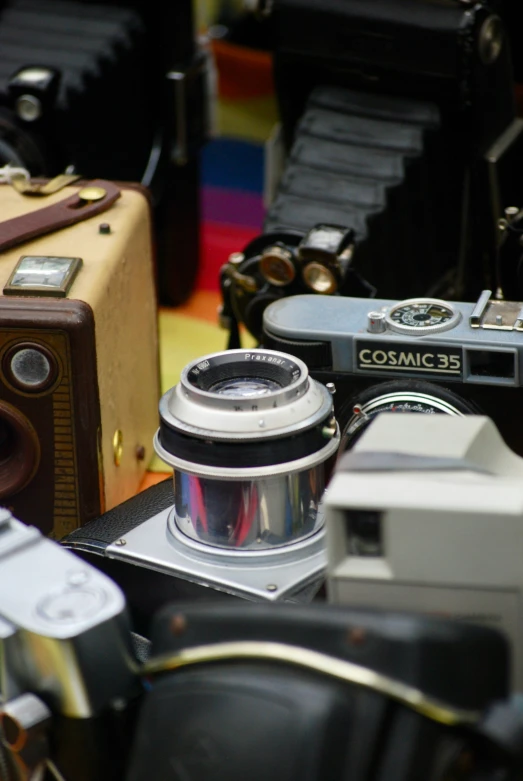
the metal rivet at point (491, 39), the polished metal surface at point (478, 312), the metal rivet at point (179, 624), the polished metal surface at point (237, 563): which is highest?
the metal rivet at point (491, 39)

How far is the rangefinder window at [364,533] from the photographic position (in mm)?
844

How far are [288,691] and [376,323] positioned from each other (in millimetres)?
493

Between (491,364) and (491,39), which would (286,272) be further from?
(491,39)

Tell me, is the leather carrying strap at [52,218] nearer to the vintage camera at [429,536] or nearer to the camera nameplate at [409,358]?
the camera nameplate at [409,358]

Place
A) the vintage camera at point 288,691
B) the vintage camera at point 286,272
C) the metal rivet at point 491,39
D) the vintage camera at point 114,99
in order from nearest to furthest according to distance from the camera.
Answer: the vintage camera at point 288,691 < the vintage camera at point 286,272 < the metal rivet at point 491,39 < the vintage camera at point 114,99

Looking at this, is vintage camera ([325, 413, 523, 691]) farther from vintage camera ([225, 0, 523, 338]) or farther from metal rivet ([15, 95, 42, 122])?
metal rivet ([15, 95, 42, 122])

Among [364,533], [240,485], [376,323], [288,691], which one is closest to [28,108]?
[376,323]

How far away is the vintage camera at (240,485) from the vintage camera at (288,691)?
208 millimetres

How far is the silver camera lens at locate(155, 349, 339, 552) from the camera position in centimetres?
102

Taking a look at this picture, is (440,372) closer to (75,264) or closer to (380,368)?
(380,368)

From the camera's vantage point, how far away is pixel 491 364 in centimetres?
115

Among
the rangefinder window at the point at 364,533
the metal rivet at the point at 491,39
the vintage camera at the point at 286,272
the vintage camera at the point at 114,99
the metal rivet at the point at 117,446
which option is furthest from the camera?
the vintage camera at the point at 114,99

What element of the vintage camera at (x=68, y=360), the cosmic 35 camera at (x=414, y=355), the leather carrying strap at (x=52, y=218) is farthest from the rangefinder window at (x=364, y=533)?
the leather carrying strap at (x=52, y=218)

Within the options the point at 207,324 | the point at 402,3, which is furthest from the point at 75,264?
the point at 207,324
